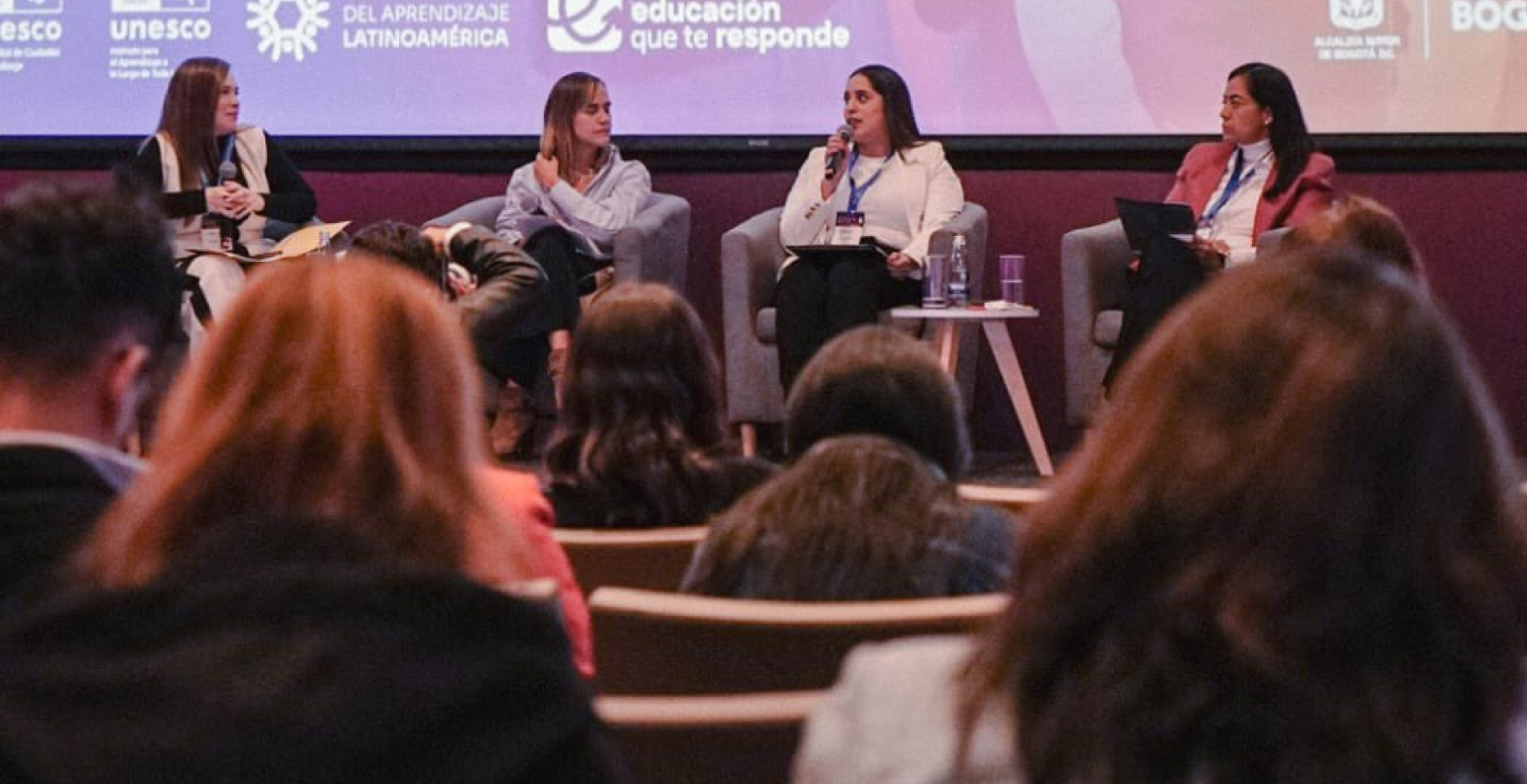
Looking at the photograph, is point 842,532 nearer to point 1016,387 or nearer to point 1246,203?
point 1016,387

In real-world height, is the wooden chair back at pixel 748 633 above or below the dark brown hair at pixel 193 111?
below

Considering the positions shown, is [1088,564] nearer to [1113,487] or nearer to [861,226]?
[1113,487]

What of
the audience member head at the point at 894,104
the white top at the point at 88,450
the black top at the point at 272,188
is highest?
the audience member head at the point at 894,104

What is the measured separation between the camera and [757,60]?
22.0 ft

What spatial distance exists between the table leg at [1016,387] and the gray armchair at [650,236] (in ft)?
3.31

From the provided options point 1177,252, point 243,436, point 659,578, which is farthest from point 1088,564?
point 1177,252

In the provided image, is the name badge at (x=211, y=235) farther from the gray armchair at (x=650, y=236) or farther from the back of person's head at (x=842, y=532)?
the back of person's head at (x=842, y=532)

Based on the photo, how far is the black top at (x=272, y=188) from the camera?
6246 millimetres

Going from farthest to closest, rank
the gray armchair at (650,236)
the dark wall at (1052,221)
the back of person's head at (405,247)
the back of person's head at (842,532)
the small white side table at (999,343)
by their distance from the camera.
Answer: the dark wall at (1052,221)
the gray armchair at (650,236)
the small white side table at (999,343)
the back of person's head at (405,247)
the back of person's head at (842,532)

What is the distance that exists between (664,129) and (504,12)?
0.70 metres

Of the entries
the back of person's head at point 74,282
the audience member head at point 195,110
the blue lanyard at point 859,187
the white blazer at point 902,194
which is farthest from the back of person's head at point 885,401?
the audience member head at point 195,110

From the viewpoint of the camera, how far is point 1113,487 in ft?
3.49

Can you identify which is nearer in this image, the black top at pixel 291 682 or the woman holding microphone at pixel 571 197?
the black top at pixel 291 682

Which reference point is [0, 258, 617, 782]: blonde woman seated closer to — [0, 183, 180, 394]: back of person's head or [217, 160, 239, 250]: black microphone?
[0, 183, 180, 394]: back of person's head
